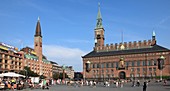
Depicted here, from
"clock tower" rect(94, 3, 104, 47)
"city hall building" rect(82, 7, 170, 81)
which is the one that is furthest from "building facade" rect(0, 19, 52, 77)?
"clock tower" rect(94, 3, 104, 47)

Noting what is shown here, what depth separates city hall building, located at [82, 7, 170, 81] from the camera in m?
86.6

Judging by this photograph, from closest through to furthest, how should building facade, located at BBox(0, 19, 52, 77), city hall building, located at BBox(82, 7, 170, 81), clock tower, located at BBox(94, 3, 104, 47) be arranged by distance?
building facade, located at BBox(0, 19, 52, 77) → city hall building, located at BBox(82, 7, 170, 81) → clock tower, located at BBox(94, 3, 104, 47)

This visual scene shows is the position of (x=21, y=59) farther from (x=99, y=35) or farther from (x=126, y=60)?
(x=126, y=60)

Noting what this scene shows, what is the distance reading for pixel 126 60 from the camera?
93750 millimetres

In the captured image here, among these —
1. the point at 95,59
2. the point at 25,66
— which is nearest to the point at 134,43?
the point at 95,59

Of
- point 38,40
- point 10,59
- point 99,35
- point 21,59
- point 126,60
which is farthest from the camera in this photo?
point 38,40

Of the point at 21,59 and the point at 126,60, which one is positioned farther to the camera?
the point at 21,59

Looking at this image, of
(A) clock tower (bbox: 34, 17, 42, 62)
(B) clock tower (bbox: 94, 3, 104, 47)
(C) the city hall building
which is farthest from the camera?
(A) clock tower (bbox: 34, 17, 42, 62)

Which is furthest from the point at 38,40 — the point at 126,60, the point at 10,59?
the point at 126,60

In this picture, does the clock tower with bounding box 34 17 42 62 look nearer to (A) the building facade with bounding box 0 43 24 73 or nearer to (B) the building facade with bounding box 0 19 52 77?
(B) the building facade with bounding box 0 19 52 77

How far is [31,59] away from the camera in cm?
10912

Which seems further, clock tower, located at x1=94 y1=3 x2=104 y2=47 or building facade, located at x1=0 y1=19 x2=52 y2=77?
clock tower, located at x1=94 y1=3 x2=104 y2=47

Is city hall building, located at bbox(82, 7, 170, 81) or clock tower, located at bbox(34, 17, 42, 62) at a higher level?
clock tower, located at bbox(34, 17, 42, 62)

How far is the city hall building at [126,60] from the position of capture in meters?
86.6
